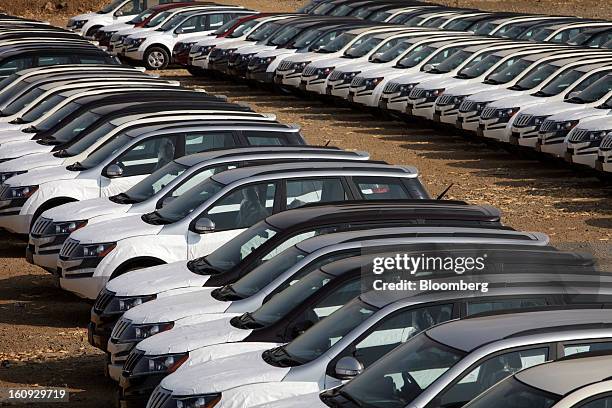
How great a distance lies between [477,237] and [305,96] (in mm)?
20510

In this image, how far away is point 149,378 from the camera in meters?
10.2

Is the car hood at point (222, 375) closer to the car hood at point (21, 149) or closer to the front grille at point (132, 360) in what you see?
the front grille at point (132, 360)

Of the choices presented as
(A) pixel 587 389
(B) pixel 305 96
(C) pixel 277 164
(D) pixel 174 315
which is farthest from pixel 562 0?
(A) pixel 587 389

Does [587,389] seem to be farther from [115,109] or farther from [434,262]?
[115,109]

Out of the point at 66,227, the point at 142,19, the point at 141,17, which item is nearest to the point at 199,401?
the point at 66,227

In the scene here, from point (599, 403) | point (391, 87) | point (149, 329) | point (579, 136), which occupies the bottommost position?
point (149, 329)

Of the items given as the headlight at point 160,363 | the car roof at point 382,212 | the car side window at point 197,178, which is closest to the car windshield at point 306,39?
the car side window at point 197,178

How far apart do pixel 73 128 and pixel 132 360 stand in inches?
348

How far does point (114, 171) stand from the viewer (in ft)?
53.0

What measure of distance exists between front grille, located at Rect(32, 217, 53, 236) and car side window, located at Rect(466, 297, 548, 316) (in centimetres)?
681

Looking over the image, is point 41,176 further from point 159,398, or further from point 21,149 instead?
point 159,398

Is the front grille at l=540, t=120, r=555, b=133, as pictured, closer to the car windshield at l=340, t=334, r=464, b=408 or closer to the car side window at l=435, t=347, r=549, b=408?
the car windshield at l=340, t=334, r=464, b=408

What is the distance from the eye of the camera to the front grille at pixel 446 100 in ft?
82.5

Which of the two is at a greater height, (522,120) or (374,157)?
(522,120)
